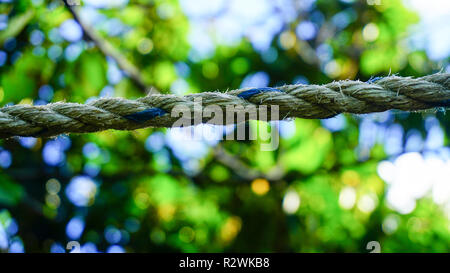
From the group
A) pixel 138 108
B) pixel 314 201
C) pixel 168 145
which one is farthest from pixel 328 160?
pixel 138 108

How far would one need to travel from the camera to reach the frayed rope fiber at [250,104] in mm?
730

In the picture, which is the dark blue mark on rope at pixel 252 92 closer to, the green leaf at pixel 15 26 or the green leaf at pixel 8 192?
the green leaf at pixel 8 192

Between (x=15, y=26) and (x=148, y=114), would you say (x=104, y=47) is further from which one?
(x=148, y=114)

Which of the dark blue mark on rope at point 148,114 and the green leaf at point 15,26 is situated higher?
the green leaf at point 15,26

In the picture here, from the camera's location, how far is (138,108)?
2.42 feet

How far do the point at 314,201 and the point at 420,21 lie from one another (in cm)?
102

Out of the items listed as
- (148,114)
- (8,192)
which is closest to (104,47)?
(8,192)

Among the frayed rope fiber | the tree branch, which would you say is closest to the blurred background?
the tree branch

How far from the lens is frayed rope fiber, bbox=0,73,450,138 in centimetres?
73

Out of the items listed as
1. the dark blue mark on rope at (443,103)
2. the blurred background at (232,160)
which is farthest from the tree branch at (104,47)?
the dark blue mark on rope at (443,103)

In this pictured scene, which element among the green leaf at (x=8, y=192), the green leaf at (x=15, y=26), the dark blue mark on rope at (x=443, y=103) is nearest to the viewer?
the dark blue mark on rope at (x=443, y=103)
